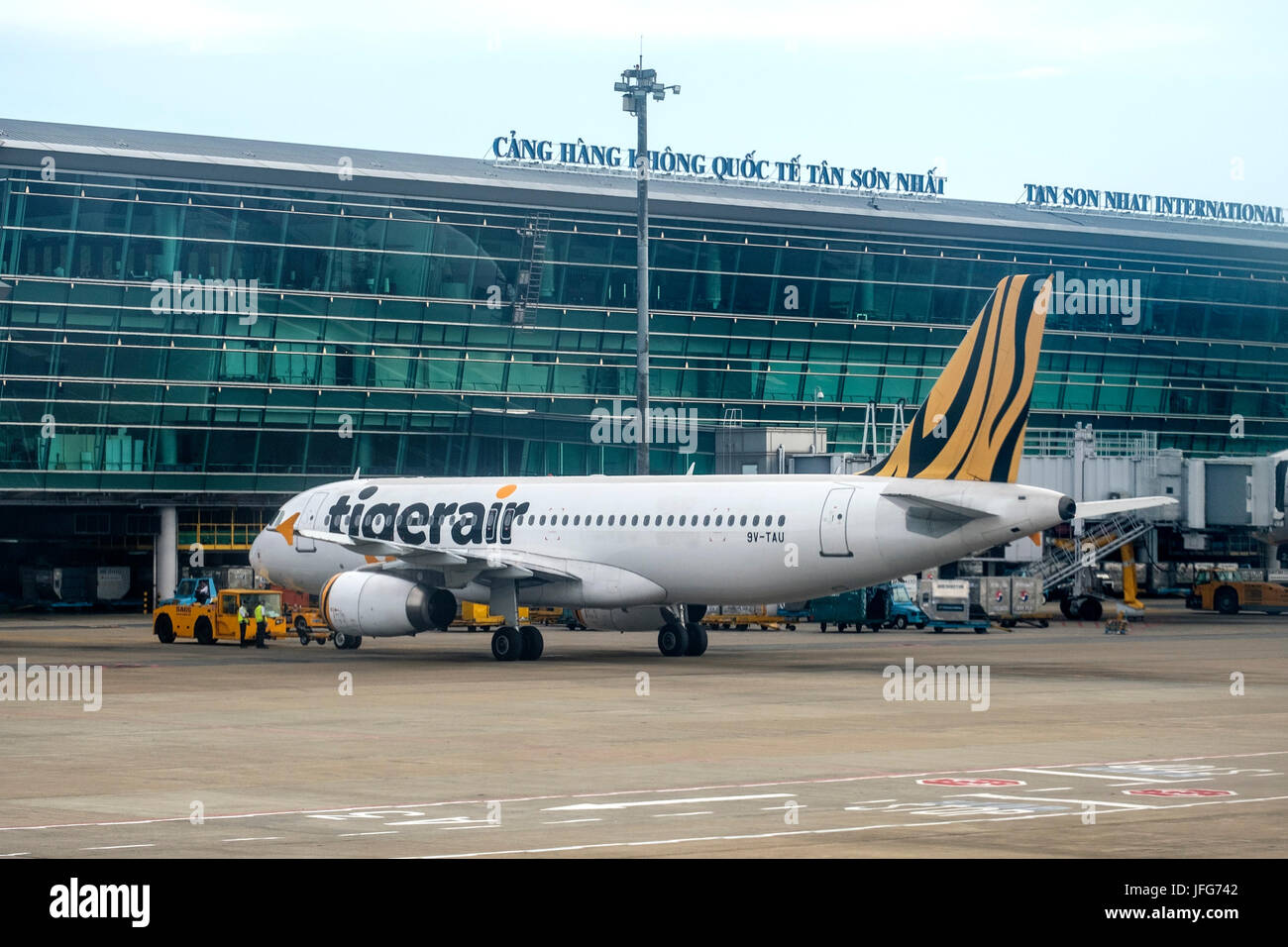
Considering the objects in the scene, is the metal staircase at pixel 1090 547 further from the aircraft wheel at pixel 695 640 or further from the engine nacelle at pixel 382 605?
the engine nacelle at pixel 382 605

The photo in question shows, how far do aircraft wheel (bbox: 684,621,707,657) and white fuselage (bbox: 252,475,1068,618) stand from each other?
2.11 m

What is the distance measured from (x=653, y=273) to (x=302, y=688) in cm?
5035

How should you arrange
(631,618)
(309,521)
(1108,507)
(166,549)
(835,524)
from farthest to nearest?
(166,549), (309,521), (631,618), (1108,507), (835,524)

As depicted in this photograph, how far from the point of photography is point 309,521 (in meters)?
48.9

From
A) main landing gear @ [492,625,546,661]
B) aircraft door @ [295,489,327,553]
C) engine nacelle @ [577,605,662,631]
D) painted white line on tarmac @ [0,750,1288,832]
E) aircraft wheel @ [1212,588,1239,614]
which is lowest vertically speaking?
painted white line on tarmac @ [0,750,1288,832]

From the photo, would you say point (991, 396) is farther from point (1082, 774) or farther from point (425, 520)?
point (1082, 774)

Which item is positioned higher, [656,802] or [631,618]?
[631,618]

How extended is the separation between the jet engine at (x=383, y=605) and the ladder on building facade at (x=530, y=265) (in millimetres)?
38123

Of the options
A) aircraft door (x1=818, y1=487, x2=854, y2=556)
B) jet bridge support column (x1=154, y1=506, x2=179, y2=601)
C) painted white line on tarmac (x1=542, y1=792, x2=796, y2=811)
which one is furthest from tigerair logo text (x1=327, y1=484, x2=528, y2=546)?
jet bridge support column (x1=154, y1=506, x2=179, y2=601)

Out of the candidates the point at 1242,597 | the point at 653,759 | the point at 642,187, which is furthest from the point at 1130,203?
the point at 653,759

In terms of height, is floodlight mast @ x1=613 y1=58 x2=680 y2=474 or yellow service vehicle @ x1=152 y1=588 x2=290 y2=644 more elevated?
floodlight mast @ x1=613 y1=58 x2=680 y2=474

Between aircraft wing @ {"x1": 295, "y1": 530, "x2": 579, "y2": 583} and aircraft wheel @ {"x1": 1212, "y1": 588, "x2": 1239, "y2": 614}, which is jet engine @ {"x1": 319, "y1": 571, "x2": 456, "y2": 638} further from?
aircraft wheel @ {"x1": 1212, "y1": 588, "x2": 1239, "y2": 614}

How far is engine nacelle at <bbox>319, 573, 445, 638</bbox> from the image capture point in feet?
136

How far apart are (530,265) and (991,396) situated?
1755 inches
